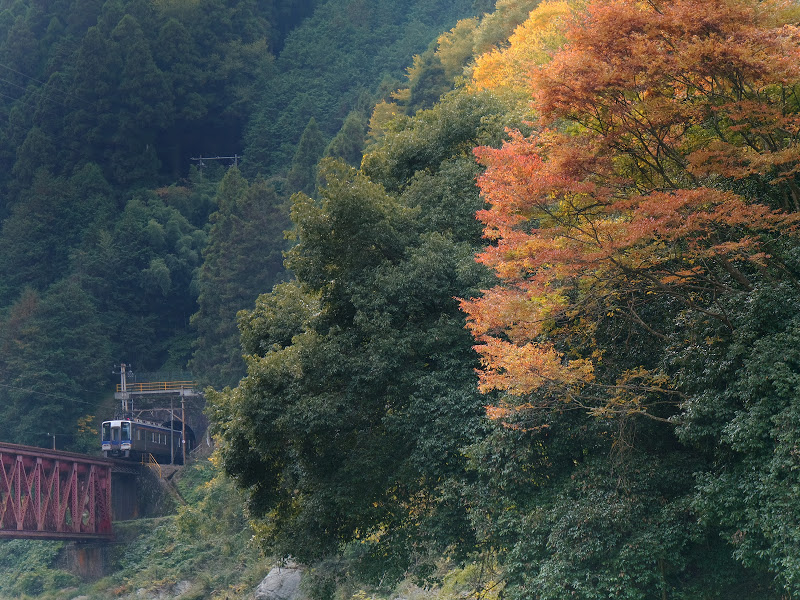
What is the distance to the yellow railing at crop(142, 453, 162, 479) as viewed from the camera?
4506cm

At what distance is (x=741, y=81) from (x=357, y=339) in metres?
9.10

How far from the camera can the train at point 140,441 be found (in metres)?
42.5

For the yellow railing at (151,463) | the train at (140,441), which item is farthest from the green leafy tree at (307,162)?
the yellow railing at (151,463)

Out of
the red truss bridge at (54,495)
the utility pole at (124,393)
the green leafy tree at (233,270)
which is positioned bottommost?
the red truss bridge at (54,495)

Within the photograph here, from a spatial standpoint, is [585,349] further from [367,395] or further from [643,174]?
[367,395]

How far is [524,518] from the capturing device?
49.1 feet

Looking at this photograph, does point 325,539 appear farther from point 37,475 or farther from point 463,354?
point 37,475

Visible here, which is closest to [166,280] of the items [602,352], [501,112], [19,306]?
[19,306]

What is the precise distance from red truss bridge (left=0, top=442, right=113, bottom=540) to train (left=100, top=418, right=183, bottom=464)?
4.48 ft

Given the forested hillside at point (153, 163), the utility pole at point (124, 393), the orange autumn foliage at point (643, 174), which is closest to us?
the orange autumn foliage at point (643, 174)

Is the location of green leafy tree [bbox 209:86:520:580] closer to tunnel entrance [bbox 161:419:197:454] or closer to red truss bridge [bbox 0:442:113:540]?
red truss bridge [bbox 0:442:113:540]

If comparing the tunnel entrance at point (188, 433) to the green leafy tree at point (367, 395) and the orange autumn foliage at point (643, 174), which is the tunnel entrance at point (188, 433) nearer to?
the green leafy tree at point (367, 395)

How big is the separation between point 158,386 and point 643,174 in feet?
136

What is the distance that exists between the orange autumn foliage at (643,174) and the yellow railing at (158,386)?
3729 centimetres
